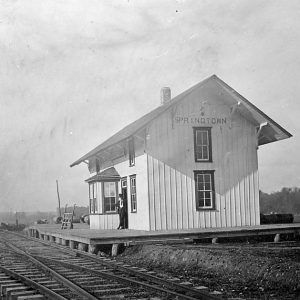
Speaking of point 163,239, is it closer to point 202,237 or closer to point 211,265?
point 202,237

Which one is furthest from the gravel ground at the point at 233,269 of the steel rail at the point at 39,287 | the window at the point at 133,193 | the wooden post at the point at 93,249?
the window at the point at 133,193

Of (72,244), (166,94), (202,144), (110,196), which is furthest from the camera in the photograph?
(166,94)

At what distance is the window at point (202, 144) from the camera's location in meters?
20.9

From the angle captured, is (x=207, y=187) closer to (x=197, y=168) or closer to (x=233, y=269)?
(x=197, y=168)

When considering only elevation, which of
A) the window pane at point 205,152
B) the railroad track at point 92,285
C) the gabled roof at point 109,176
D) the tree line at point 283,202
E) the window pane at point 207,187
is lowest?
the railroad track at point 92,285

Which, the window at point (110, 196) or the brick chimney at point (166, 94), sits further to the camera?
the brick chimney at point (166, 94)

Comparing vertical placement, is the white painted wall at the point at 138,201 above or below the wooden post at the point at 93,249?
above

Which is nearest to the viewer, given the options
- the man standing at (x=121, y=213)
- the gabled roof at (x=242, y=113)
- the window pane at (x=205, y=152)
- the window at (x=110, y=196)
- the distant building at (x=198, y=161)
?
the gabled roof at (x=242, y=113)

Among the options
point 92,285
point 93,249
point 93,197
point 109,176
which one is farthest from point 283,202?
point 92,285

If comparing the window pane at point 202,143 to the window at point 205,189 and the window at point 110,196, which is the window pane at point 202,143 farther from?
the window at point 110,196

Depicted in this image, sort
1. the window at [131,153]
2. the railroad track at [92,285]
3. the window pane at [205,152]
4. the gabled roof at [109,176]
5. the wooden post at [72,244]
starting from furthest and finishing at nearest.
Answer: the gabled roof at [109,176] < the window at [131,153] < the window pane at [205,152] < the wooden post at [72,244] < the railroad track at [92,285]

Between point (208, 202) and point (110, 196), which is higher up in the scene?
point (110, 196)

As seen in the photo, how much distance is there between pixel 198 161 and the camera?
20.7 m

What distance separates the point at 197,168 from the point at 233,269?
33.2 ft
